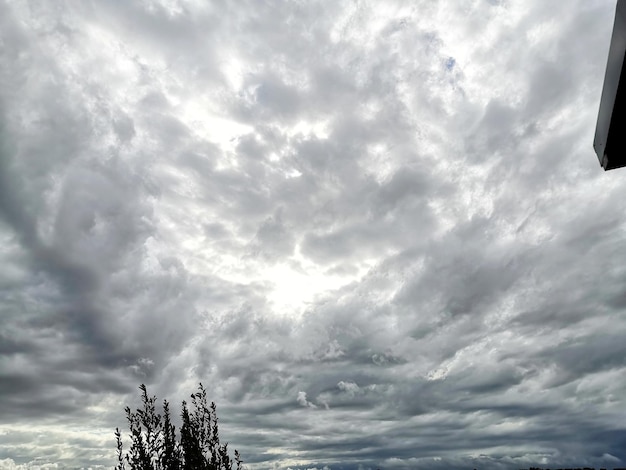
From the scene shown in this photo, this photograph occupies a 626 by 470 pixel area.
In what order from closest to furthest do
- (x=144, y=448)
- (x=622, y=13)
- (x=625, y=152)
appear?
(x=622, y=13)
(x=625, y=152)
(x=144, y=448)

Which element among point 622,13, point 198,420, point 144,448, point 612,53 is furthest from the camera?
point 198,420

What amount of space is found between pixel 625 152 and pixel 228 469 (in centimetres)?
2937

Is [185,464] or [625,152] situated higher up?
[625,152]

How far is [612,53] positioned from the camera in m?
3.18

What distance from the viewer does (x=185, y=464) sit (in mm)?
27891

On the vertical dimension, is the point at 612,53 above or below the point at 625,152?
above

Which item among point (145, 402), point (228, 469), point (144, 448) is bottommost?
point (228, 469)

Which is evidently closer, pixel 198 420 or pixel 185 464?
pixel 185 464

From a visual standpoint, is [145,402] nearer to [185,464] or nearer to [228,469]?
[185,464]

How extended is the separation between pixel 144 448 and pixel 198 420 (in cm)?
422

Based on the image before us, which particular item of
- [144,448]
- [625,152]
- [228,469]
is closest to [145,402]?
[144,448]

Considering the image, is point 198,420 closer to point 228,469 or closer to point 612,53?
point 228,469

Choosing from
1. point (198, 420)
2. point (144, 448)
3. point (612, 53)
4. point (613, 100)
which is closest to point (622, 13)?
point (612, 53)

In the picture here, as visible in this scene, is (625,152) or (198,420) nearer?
(625,152)
